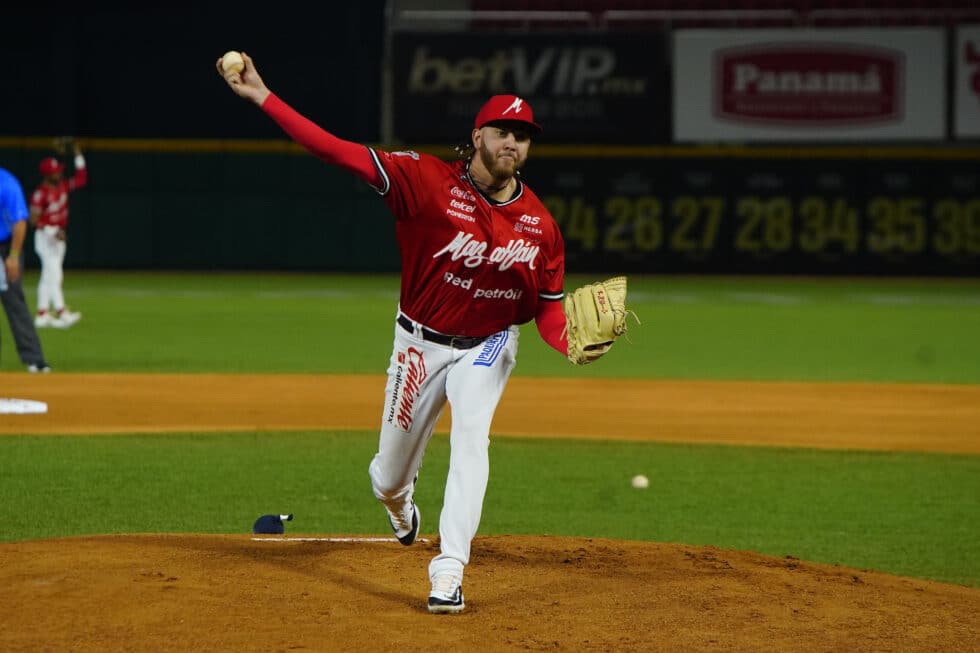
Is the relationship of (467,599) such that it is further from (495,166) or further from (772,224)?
(772,224)

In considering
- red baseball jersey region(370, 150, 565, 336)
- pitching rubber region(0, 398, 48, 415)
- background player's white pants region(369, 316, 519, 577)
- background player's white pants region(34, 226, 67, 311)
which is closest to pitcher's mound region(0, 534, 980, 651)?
background player's white pants region(369, 316, 519, 577)

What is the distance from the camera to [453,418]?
5.50 meters

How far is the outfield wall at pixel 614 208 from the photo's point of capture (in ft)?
89.1

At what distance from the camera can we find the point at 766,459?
9742 mm

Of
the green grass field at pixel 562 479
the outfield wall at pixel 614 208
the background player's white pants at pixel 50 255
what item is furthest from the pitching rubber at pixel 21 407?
the outfield wall at pixel 614 208

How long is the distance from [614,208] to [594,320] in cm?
2209

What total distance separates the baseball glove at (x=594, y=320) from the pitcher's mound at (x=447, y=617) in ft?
3.03

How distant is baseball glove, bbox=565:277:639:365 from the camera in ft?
18.3

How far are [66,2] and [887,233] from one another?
1792 cm

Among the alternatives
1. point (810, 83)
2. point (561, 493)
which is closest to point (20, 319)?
point (561, 493)

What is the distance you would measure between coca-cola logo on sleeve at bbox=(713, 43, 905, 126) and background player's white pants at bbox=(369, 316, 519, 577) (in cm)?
2170

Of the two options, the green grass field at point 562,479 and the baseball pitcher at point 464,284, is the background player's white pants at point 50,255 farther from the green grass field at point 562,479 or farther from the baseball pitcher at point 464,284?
the baseball pitcher at point 464,284

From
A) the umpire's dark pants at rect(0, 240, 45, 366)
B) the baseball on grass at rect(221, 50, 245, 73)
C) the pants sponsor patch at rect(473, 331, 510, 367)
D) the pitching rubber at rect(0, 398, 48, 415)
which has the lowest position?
the pitching rubber at rect(0, 398, 48, 415)

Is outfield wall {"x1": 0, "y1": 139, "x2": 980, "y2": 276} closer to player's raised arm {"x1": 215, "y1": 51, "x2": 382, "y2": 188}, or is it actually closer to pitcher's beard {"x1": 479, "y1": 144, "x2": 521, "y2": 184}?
pitcher's beard {"x1": 479, "y1": 144, "x2": 521, "y2": 184}
